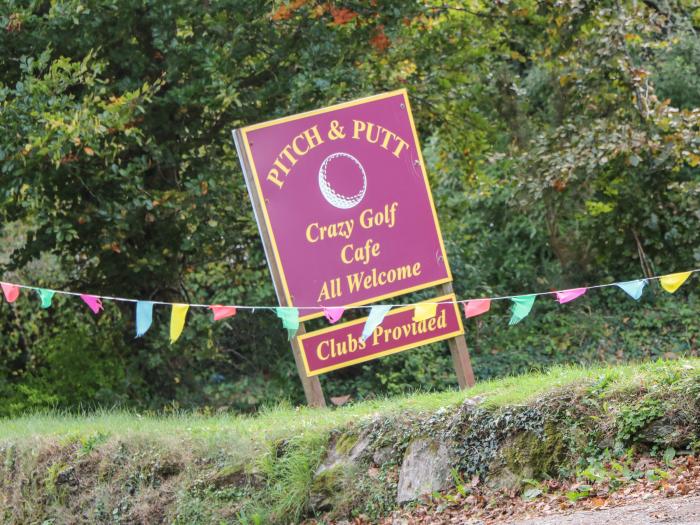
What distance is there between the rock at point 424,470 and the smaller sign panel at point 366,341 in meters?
1.62

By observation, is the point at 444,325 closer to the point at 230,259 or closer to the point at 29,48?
the point at 230,259

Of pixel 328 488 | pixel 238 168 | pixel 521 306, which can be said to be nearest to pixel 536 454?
pixel 328 488

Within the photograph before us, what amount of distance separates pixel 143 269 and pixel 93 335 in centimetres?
156

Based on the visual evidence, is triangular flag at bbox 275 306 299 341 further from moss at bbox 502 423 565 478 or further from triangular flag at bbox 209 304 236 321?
moss at bbox 502 423 565 478

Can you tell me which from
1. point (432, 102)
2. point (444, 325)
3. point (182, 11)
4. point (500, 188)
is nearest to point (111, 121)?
point (182, 11)

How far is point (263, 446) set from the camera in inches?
322

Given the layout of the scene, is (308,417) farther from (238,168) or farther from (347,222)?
(238,168)

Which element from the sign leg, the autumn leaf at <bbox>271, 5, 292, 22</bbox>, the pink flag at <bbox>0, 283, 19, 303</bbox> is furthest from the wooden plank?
the pink flag at <bbox>0, 283, 19, 303</bbox>

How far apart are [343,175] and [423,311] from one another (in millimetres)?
1449

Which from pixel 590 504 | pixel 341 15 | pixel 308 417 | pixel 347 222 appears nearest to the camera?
pixel 590 504

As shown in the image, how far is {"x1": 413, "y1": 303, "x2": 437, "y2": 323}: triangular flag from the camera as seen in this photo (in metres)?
8.95

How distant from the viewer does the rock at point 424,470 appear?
292 inches

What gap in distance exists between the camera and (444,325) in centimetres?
942

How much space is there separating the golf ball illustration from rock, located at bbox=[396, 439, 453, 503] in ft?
8.53
